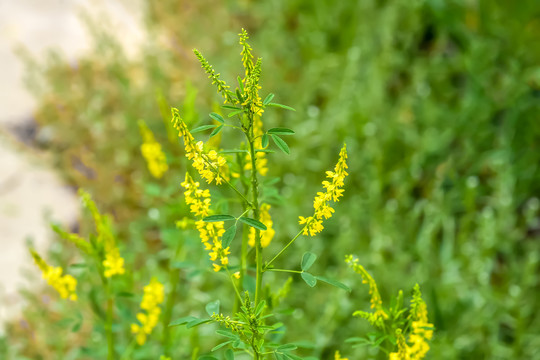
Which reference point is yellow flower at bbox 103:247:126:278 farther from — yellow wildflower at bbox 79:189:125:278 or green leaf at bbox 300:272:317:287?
green leaf at bbox 300:272:317:287

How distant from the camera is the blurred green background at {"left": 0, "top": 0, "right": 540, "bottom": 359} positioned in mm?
2072

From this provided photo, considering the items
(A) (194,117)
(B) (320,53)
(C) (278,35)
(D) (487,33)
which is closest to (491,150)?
(D) (487,33)

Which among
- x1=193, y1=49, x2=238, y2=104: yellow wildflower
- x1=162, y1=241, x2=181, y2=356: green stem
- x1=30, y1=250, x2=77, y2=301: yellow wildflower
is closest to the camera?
x1=193, y1=49, x2=238, y2=104: yellow wildflower

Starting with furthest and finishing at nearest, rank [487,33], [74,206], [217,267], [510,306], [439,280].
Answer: [487,33] → [74,206] → [439,280] → [510,306] → [217,267]

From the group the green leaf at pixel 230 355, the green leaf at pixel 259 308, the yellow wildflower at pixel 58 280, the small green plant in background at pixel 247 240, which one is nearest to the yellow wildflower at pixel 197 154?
the small green plant in background at pixel 247 240

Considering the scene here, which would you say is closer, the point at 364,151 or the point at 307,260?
the point at 307,260

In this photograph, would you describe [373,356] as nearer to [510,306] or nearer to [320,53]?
[510,306]

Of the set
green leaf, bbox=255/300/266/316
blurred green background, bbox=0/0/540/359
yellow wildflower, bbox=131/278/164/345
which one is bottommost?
green leaf, bbox=255/300/266/316

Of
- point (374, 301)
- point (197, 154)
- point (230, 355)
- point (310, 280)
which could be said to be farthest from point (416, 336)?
point (197, 154)

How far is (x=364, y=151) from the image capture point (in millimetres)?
2568

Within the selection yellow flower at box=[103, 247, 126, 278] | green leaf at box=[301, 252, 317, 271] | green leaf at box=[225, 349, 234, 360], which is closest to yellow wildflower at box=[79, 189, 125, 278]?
yellow flower at box=[103, 247, 126, 278]

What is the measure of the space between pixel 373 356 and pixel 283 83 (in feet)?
5.50

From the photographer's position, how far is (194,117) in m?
1.42

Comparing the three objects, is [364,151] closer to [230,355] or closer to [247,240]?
[247,240]
